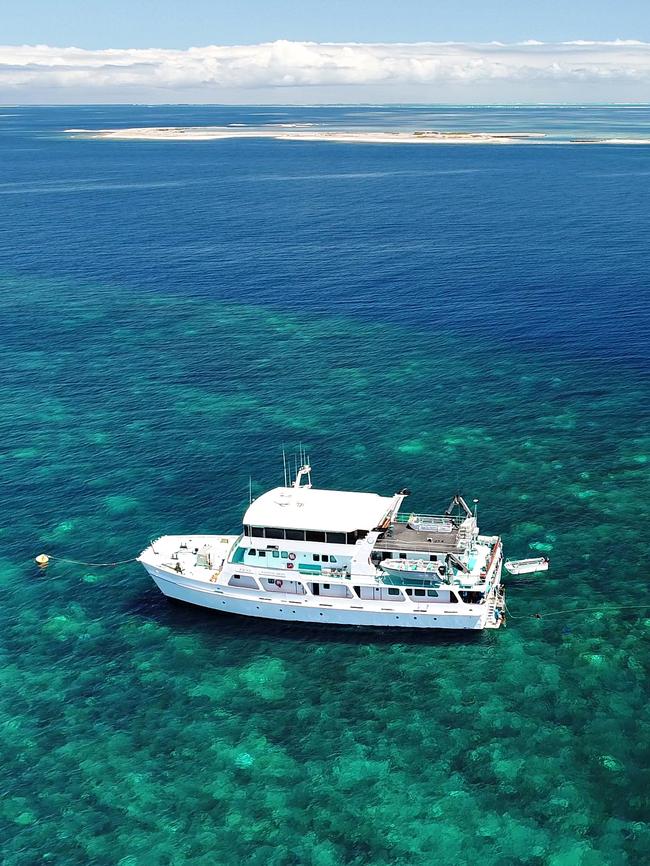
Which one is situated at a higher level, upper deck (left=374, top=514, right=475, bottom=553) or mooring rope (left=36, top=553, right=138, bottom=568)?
upper deck (left=374, top=514, right=475, bottom=553)

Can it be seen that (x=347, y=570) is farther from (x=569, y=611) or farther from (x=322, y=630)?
(x=569, y=611)

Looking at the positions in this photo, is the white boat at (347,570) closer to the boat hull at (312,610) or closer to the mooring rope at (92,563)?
the boat hull at (312,610)

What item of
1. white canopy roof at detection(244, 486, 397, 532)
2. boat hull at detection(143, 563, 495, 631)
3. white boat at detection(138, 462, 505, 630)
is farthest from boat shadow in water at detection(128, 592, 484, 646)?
white canopy roof at detection(244, 486, 397, 532)

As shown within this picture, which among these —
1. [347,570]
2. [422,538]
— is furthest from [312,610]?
[422,538]

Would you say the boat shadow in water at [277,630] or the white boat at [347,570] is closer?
the boat shadow in water at [277,630]

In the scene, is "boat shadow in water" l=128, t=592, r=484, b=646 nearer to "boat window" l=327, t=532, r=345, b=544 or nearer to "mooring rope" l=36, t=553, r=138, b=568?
"mooring rope" l=36, t=553, r=138, b=568

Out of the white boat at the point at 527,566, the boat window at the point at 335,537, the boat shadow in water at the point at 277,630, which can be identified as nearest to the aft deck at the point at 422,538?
the boat window at the point at 335,537
